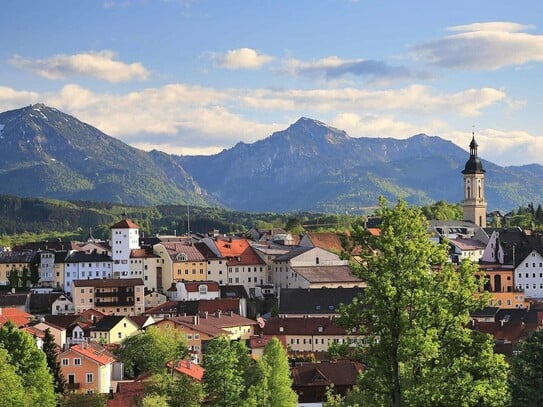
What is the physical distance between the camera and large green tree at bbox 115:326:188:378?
69.1 m

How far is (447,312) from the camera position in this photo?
19.2 meters

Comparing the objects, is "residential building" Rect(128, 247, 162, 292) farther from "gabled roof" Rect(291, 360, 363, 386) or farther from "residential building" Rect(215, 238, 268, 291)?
"gabled roof" Rect(291, 360, 363, 386)

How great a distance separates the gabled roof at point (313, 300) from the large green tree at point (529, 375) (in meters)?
61.7

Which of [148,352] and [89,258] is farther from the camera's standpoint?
[89,258]

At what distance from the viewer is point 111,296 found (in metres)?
99.1

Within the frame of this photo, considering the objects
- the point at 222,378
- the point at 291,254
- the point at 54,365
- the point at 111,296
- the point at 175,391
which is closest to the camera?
the point at 222,378

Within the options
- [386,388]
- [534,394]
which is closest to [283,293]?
[534,394]

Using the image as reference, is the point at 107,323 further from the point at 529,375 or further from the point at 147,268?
the point at 529,375

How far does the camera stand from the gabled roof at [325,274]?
102m

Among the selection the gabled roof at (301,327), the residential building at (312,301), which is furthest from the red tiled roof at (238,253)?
the gabled roof at (301,327)

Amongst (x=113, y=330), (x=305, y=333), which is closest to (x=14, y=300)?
(x=113, y=330)

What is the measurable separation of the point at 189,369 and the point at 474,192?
102 m

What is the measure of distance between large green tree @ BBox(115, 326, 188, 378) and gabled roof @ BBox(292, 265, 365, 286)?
1216 inches

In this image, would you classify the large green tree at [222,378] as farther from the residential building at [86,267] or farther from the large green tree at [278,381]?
the residential building at [86,267]
